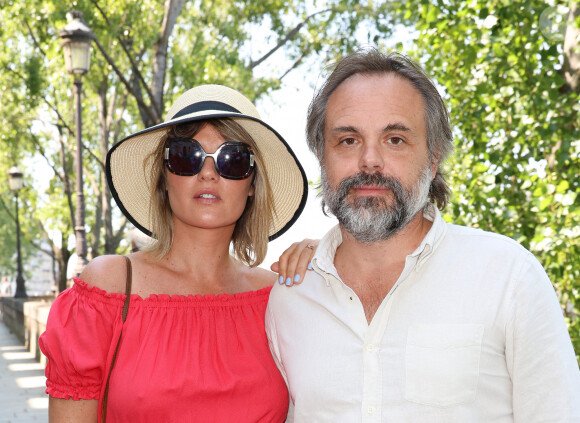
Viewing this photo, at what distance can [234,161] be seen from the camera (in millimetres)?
3459

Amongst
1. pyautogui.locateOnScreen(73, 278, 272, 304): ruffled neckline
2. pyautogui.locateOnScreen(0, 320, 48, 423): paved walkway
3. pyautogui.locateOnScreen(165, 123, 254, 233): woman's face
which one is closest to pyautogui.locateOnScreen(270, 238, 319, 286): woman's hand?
pyautogui.locateOnScreen(73, 278, 272, 304): ruffled neckline

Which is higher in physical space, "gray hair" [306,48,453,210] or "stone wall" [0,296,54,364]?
"gray hair" [306,48,453,210]

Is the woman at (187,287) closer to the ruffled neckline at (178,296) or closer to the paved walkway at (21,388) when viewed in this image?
the ruffled neckline at (178,296)

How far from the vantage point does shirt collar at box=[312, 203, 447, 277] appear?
281cm

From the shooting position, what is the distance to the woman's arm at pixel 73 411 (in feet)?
10.0

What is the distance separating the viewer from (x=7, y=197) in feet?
140

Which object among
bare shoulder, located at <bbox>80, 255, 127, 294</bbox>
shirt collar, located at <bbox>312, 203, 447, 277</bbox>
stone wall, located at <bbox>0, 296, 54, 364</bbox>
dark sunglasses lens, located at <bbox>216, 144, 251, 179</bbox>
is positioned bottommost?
stone wall, located at <bbox>0, 296, 54, 364</bbox>

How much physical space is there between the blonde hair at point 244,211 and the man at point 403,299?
0.47m

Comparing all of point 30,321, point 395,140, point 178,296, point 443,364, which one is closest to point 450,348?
point 443,364

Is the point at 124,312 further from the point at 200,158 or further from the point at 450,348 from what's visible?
the point at 450,348

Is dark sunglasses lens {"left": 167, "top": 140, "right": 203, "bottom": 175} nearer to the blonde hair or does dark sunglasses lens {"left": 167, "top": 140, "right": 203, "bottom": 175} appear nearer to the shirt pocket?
the blonde hair

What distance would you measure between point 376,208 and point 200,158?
942 mm

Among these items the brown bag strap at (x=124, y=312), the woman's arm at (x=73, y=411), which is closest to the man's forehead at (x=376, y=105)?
the brown bag strap at (x=124, y=312)

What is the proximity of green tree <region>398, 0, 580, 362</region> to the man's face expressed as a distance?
2.29 m
